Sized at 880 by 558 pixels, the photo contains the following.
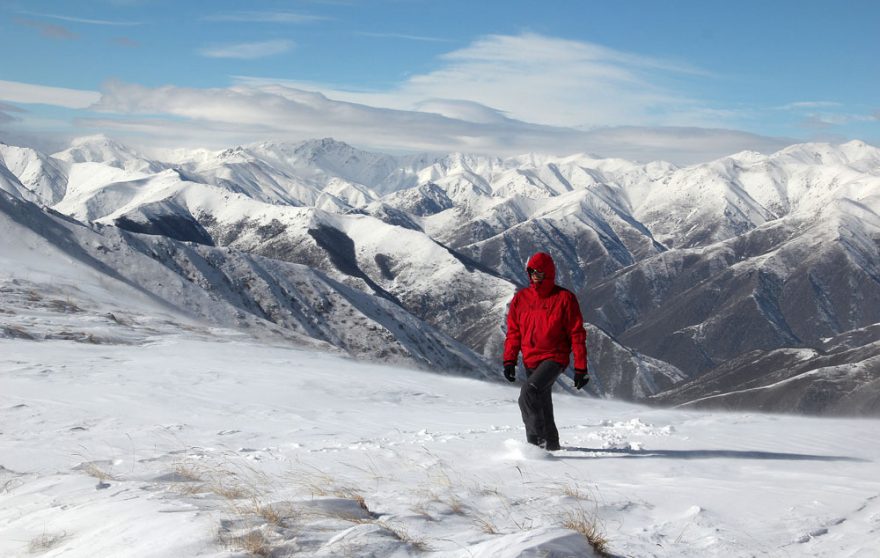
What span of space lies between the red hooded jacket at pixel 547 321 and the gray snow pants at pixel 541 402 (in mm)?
165

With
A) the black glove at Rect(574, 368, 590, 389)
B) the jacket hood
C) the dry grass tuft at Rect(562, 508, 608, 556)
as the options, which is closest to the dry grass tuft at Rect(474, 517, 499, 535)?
the dry grass tuft at Rect(562, 508, 608, 556)

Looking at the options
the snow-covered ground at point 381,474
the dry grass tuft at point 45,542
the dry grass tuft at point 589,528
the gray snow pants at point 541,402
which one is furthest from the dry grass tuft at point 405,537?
the gray snow pants at point 541,402

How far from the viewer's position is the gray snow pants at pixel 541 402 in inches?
423

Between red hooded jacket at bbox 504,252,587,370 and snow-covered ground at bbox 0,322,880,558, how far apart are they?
1.27m

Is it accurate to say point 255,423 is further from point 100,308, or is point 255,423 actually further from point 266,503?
point 100,308

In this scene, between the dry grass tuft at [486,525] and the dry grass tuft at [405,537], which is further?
the dry grass tuft at [486,525]

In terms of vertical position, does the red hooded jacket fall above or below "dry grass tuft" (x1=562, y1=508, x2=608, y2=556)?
above

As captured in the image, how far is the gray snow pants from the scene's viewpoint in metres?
10.7

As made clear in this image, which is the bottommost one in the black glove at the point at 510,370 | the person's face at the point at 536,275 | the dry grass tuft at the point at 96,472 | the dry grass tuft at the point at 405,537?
the dry grass tuft at the point at 96,472

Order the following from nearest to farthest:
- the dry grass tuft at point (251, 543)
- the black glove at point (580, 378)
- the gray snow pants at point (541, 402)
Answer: the dry grass tuft at point (251, 543) < the black glove at point (580, 378) < the gray snow pants at point (541, 402)

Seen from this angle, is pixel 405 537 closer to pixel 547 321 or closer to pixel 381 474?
pixel 381 474

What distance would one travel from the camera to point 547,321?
1089cm

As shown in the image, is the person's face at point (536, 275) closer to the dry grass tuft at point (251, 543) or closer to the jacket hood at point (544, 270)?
the jacket hood at point (544, 270)

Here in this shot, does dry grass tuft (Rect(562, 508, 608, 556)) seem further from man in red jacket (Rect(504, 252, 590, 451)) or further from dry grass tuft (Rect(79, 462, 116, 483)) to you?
dry grass tuft (Rect(79, 462, 116, 483))
